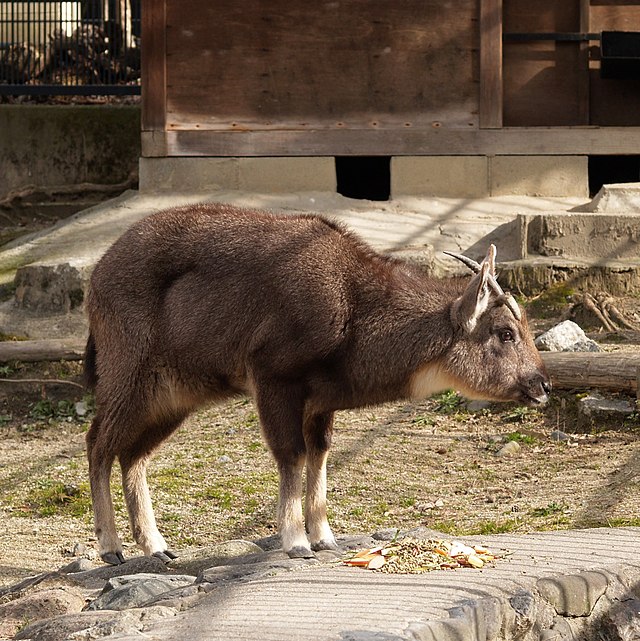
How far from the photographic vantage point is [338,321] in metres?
7.01

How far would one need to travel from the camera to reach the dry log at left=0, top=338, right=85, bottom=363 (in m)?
10.9

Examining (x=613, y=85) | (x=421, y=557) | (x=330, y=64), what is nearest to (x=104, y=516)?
(x=421, y=557)

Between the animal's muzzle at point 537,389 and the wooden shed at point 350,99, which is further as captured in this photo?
the wooden shed at point 350,99

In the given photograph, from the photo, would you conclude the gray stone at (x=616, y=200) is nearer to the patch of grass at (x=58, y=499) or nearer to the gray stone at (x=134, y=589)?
the patch of grass at (x=58, y=499)

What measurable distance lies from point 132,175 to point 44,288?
3954 millimetres

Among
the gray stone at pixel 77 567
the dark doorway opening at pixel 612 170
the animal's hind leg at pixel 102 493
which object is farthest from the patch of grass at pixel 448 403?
the dark doorway opening at pixel 612 170

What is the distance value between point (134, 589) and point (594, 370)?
14.6ft

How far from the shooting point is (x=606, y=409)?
9.50 meters

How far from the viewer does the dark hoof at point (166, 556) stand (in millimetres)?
7312

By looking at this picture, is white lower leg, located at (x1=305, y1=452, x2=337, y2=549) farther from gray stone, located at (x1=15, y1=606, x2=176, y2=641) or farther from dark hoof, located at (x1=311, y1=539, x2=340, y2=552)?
gray stone, located at (x1=15, y1=606, x2=176, y2=641)

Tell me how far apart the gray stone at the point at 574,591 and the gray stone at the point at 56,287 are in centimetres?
704

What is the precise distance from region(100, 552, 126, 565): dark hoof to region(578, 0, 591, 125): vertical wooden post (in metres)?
8.51

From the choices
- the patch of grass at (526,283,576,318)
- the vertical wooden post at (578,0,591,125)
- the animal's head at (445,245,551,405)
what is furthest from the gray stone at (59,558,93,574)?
the vertical wooden post at (578,0,591,125)

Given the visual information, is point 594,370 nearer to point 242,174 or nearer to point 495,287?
point 495,287
